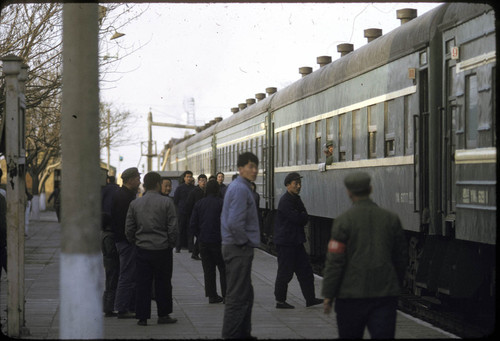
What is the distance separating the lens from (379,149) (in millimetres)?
15570

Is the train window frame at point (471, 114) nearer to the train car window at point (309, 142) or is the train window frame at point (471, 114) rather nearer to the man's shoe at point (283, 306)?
the man's shoe at point (283, 306)

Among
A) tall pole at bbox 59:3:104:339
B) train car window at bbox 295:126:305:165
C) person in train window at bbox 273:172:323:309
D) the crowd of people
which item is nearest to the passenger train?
train car window at bbox 295:126:305:165

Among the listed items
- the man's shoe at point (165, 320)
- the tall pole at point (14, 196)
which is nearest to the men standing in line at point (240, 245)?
the man's shoe at point (165, 320)

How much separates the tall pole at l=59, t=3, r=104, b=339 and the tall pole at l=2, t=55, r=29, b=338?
2498 mm

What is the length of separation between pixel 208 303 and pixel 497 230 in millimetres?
4748

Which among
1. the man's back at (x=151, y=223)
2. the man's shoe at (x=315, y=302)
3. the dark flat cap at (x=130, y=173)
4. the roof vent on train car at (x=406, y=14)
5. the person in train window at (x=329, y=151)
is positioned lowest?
the man's shoe at (x=315, y=302)

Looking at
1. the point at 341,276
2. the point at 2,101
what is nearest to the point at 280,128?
the point at 2,101

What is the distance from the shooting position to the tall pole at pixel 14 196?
10.6 meters

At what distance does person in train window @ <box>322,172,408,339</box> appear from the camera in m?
7.59

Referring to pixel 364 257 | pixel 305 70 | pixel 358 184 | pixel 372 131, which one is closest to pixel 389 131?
pixel 372 131

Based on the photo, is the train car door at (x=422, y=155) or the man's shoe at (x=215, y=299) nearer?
the train car door at (x=422, y=155)

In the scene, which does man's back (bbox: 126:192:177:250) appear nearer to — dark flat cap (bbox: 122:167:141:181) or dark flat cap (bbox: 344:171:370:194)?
dark flat cap (bbox: 122:167:141:181)

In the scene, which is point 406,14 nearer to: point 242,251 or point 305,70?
point 242,251

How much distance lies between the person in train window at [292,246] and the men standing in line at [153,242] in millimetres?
1923
